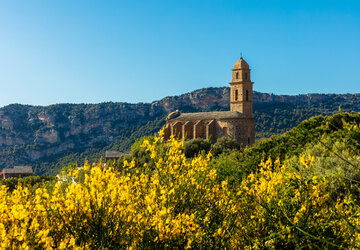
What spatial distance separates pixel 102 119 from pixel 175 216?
104 metres

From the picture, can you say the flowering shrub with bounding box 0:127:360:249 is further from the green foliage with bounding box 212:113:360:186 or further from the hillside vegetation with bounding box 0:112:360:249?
the green foliage with bounding box 212:113:360:186

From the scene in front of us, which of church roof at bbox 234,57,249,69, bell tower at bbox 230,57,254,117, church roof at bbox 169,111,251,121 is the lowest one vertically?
church roof at bbox 169,111,251,121

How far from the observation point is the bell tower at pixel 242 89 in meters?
45.8

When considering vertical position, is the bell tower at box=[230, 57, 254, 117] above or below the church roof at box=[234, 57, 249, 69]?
below

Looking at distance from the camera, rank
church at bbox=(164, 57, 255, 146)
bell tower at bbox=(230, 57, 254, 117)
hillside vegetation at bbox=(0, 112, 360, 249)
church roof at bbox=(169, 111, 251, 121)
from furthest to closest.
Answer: bell tower at bbox=(230, 57, 254, 117)
church roof at bbox=(169, 111, 251, 121)
church at bbox=(164, 57, 255, 146)
hillside vegetation at bbox=(0, 112, 360, 249)

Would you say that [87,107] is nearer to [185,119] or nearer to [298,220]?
[185,119]

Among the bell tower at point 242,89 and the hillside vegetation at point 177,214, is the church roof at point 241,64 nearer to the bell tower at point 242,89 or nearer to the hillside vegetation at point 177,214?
the bell tower at point 242,89

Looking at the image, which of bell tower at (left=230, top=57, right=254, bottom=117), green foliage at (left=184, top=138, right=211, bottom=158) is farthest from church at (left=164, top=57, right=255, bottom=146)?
green foliage at (left=184, top=138, right=211, bottom=158)

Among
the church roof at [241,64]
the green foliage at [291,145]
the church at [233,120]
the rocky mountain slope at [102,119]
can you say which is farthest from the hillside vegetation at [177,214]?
the rocky mountain slope at [102,119]

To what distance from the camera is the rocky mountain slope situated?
277 feet

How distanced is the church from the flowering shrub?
35954 mm

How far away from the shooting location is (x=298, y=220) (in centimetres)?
391

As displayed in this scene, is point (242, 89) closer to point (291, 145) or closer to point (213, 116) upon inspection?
point (213, 116)

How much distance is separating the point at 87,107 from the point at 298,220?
378 feet
